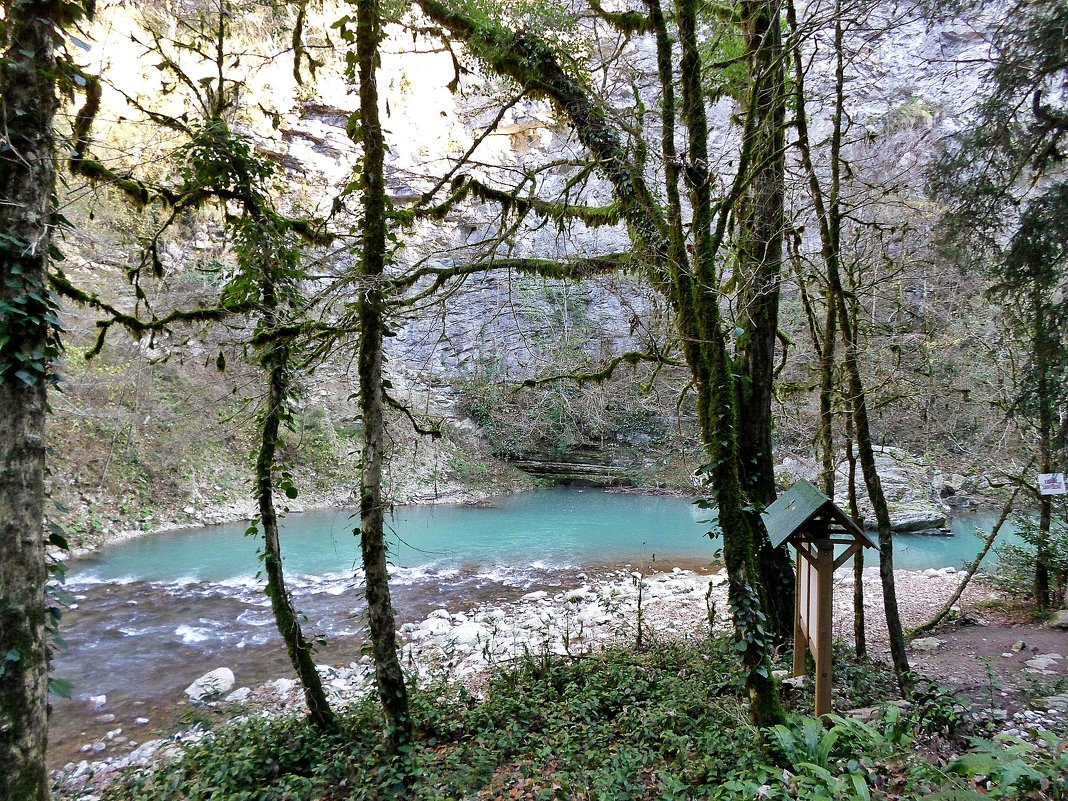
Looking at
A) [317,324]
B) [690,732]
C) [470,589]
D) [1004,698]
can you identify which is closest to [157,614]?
[470,589]

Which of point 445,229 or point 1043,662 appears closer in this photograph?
point 1043,662

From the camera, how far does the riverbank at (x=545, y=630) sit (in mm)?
4402

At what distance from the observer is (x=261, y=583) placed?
27.4 feet

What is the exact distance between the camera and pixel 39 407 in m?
2.45

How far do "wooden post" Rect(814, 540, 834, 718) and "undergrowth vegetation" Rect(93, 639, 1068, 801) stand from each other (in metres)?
0.15

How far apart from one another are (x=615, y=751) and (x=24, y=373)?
11.1 ft

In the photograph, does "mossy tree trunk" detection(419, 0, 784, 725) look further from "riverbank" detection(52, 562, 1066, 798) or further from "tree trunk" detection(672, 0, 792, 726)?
"riverbank" detection(52, 562, 1066, 798)

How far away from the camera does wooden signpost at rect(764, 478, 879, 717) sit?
9.74ft

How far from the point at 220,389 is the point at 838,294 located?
12.2m

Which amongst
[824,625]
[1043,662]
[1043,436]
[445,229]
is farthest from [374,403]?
[445,229]

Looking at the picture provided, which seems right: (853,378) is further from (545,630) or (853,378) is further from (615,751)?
(545,630)

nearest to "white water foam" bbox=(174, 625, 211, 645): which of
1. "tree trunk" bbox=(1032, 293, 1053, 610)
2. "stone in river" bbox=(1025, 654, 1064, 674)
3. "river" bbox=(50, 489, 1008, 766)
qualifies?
"river" bbox=(50, 489, 1008, 766)

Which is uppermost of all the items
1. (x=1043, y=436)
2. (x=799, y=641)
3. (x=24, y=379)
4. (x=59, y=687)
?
(x=24, y=379)

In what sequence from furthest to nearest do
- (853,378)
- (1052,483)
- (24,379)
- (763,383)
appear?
(1052,483) < (763,383) < (853,378) < (24,379)
